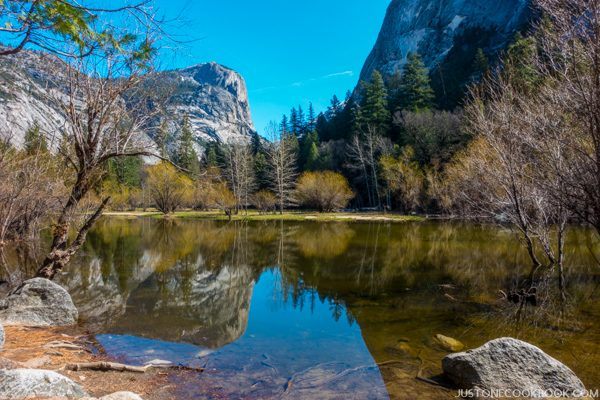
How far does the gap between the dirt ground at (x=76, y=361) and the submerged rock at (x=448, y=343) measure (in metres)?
4.85

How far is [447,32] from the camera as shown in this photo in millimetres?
81625

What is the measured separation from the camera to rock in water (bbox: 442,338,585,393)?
5.33m

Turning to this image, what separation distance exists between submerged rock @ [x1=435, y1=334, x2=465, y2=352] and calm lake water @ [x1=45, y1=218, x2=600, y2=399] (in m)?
0.17

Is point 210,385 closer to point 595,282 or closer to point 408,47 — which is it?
point 595,282

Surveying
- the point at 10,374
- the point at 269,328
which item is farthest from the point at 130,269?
the point at 10,374

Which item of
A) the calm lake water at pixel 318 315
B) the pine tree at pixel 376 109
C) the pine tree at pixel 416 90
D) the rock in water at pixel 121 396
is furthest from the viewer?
the pine tree at pixel 376 109

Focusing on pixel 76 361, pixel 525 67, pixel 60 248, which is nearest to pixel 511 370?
pixel 76 361

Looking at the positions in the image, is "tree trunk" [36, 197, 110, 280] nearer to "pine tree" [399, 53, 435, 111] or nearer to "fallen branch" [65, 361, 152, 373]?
"fallen branch" [65, 361, 152, 373]

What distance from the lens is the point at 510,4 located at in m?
69.4

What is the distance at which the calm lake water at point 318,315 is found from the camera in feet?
20.6

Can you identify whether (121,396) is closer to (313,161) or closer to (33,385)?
(33,385)

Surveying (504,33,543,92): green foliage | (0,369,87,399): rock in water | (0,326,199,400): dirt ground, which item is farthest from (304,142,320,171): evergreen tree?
(0,369,87,399): rock in water

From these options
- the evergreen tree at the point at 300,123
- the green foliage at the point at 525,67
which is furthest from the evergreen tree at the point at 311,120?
the green foliage at the point at 525,67

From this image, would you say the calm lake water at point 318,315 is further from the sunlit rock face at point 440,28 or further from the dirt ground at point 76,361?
the sunlit rock face at point 440,28
